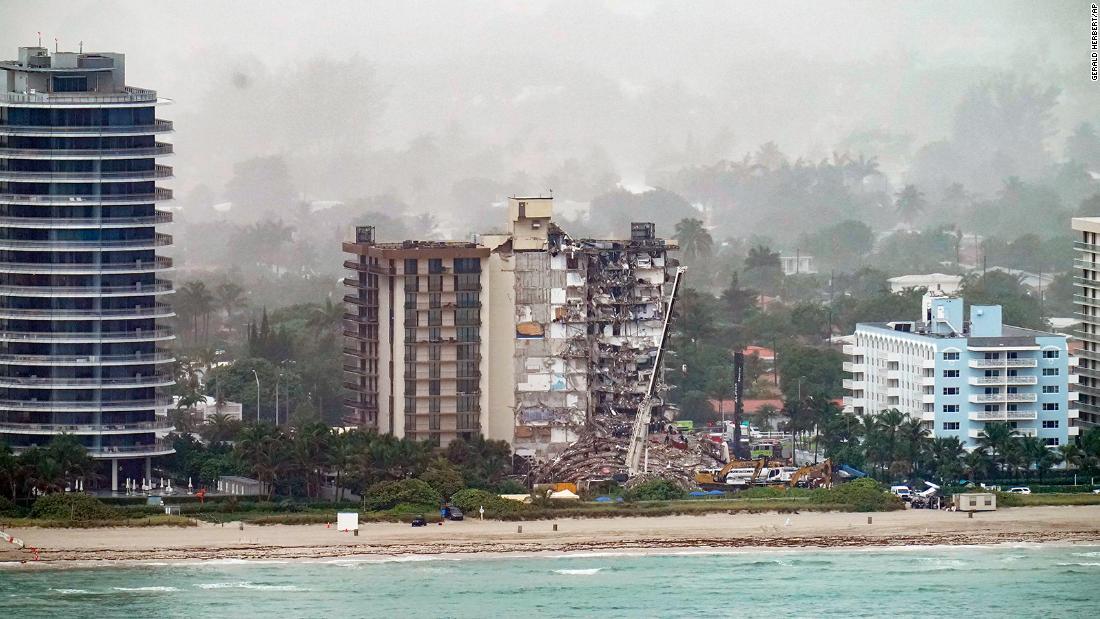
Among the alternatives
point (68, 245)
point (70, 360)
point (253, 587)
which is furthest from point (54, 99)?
point (253, 587)

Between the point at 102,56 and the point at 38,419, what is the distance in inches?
549

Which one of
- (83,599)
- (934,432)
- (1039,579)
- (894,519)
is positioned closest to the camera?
(83,599)

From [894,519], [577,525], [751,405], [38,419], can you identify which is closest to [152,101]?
[38,419]

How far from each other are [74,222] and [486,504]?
1879 centimetres

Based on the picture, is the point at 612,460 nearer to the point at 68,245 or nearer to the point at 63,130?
the point at 68,245

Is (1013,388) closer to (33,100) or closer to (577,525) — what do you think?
(577,525)

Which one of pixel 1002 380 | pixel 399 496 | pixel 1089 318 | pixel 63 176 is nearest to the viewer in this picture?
pixel 399 496

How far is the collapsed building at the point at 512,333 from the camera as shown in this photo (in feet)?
402

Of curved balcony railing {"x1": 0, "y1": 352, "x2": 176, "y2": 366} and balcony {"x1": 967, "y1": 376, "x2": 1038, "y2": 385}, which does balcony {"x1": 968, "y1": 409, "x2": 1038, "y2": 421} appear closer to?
balcony {"x1": 967, "y1": 376, "x2": 1038, "y2": 385}

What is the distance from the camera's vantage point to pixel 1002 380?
12531 centimetres

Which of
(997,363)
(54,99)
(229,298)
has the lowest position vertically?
(997,363)

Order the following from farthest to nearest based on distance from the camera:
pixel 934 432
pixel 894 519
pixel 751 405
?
1. pixel 751 405
2. pixel 934 432
3. pixel 894 519

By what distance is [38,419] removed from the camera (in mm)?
118375

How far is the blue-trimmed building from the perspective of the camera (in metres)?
125
